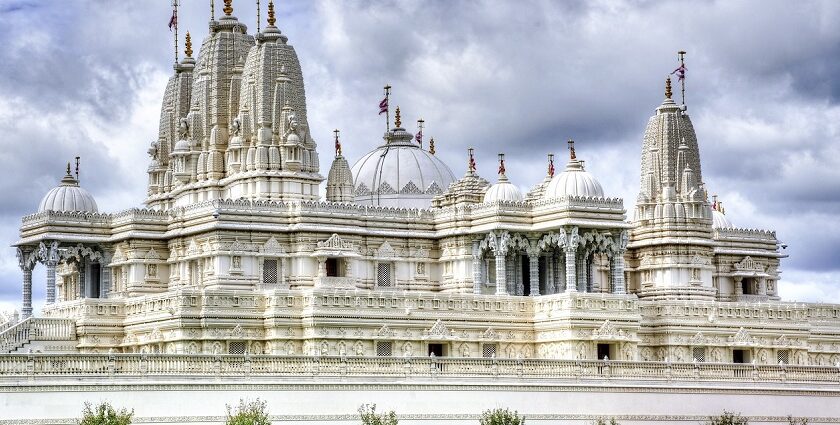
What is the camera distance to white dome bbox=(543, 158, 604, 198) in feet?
287

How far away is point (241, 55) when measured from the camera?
320 feet

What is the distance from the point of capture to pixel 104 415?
196 ft

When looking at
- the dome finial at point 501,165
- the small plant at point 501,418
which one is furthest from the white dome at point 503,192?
the small plant at point 501,418

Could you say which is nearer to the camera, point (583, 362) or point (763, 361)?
point (583, 362)

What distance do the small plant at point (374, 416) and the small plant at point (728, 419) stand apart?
521 inches

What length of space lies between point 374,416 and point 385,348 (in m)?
17.0

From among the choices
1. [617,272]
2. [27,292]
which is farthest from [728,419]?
[27,292]

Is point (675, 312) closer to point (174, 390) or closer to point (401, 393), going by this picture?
point (401, 393)

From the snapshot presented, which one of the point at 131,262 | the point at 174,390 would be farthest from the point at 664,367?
the point at 131,262

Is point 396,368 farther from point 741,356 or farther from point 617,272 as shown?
point 741,356

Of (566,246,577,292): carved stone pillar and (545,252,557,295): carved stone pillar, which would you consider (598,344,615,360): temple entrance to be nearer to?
(566,246,577,292): carved stone pillar

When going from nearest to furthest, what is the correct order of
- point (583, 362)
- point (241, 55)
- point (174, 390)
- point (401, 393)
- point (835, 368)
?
point (174, 390) < point (401, 393) < point (583, 362) < point (835, 368) < point (241, 55)

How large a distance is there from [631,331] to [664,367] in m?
10.5

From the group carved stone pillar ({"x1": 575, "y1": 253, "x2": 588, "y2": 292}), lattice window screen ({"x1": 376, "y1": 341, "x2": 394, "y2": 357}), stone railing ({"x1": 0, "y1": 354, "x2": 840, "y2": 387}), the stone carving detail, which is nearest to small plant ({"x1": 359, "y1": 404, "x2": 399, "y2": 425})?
stone railing ({"x1": 0, "y1": 354, "x2": 840, "y2": 387})
